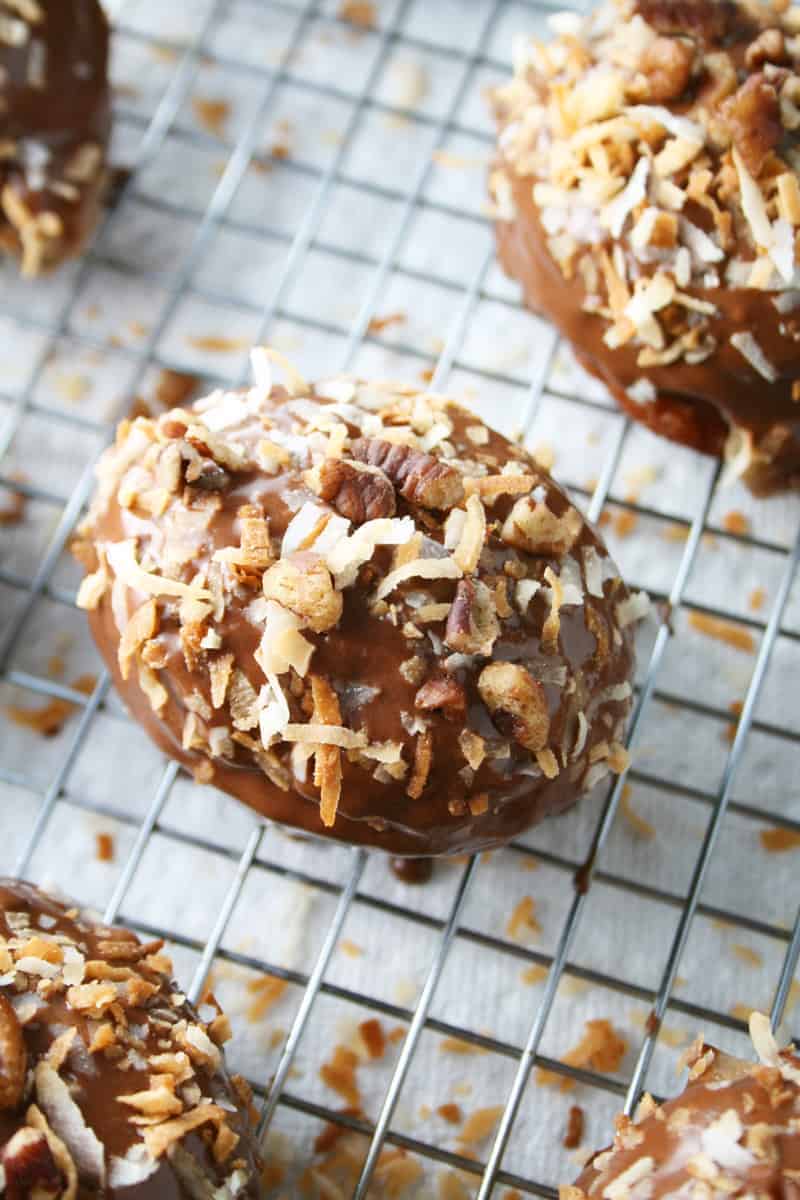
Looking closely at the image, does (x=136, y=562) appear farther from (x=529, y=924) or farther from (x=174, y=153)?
(x=174, y=153)

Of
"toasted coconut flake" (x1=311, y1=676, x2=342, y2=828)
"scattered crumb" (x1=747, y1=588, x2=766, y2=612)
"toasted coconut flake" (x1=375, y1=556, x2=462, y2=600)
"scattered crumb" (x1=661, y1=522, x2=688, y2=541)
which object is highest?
"toasted coconut flake" (x1=375, y1=556, x2=462, y2=600)

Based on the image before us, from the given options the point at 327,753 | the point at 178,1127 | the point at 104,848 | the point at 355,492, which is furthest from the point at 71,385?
the point at 178,1127

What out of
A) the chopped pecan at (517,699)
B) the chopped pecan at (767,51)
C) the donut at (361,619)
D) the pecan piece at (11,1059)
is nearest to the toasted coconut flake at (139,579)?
the donut at (361,619)

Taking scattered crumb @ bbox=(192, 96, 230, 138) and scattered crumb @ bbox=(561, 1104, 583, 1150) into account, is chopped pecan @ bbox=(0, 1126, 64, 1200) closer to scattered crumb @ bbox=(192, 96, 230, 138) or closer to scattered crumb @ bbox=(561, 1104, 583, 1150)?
scattered crumb @ bbox=(561, 1104, 583, 1150)

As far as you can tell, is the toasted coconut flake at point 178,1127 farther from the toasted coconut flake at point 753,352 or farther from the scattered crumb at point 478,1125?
the toasted coconut flake at point 753,352

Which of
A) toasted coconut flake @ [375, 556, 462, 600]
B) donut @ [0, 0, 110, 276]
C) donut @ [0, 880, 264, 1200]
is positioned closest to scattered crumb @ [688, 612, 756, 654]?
toasted coconut flake @ [375, 556, 462, 600]

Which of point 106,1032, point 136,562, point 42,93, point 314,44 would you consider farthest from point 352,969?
point 314,44
